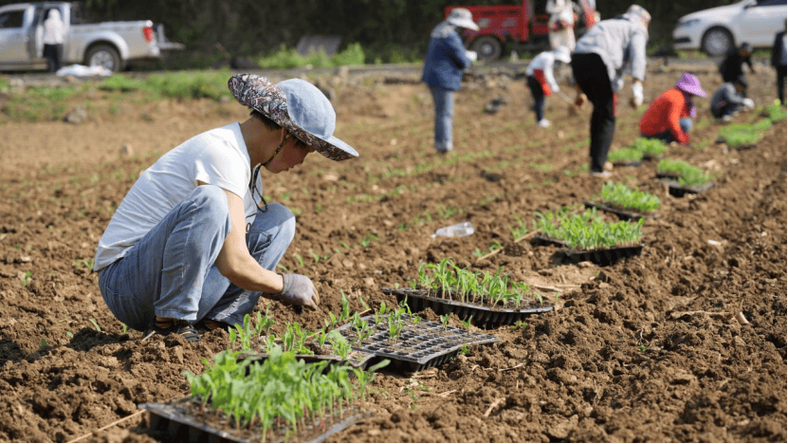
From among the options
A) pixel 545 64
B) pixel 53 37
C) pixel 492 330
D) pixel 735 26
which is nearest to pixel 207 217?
pixel 492 330

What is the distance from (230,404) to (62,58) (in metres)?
17.4

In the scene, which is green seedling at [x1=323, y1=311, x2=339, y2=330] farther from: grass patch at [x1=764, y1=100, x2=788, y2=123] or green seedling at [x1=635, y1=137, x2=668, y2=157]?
grass patch at [x1=764, y1=100, x2=788, y2=123]

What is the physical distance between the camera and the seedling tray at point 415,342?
325cm

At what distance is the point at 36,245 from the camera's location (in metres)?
5.41

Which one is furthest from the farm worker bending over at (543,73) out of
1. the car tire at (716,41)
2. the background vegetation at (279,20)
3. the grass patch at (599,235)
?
the background vegetation at (279,20)

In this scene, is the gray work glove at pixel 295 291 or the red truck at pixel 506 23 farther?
the red truck at pixel 506 23

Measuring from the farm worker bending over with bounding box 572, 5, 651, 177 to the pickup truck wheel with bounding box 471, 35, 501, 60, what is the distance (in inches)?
510

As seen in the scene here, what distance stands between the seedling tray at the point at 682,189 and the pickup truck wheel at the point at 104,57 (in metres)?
14.4

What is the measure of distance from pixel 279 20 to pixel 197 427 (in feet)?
82.1

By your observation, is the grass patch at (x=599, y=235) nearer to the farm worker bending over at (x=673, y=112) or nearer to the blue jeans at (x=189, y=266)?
the blue jeans at (x=189, y=266)

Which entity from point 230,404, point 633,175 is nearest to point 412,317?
point 230,404

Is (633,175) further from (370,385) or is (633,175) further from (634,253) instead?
(370,385)

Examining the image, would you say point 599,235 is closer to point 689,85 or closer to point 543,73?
point 689,85

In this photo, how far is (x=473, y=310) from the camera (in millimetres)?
3885
